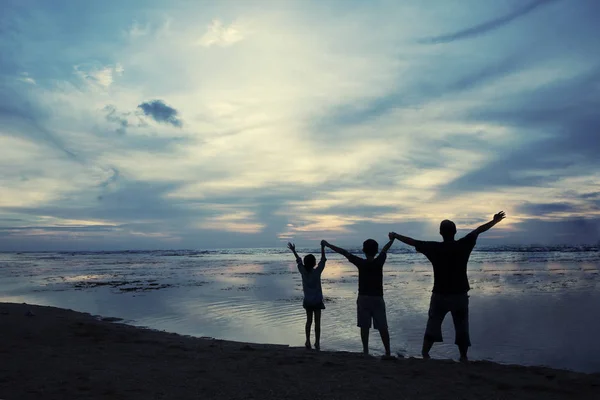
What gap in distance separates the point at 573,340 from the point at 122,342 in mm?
10757

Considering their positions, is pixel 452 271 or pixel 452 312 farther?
pixel 452 312

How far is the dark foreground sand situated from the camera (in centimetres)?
588

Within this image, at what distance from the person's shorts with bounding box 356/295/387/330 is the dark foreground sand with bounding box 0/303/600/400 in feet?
2.35

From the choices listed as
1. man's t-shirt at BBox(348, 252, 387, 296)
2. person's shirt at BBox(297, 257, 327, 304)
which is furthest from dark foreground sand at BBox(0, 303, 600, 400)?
man's t-shirt at BBox(348, 252, 387, 296)

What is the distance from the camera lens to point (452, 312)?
23.8 ft

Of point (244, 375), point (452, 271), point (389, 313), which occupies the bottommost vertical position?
point (389, 313)

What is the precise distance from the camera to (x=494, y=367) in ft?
23.4

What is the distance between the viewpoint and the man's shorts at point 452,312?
7.16 meters

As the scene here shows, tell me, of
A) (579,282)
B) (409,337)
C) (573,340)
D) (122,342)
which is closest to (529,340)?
(573,340)

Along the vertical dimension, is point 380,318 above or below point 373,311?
below

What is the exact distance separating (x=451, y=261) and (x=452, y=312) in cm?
91

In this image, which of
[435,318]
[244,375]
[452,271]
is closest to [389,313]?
[435,318]

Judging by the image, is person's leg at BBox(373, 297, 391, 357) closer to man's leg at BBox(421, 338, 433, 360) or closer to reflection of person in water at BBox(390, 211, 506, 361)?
man's leg at BBox(421, 338, 433, 360)

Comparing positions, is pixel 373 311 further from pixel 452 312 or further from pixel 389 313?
pixel 389 313
